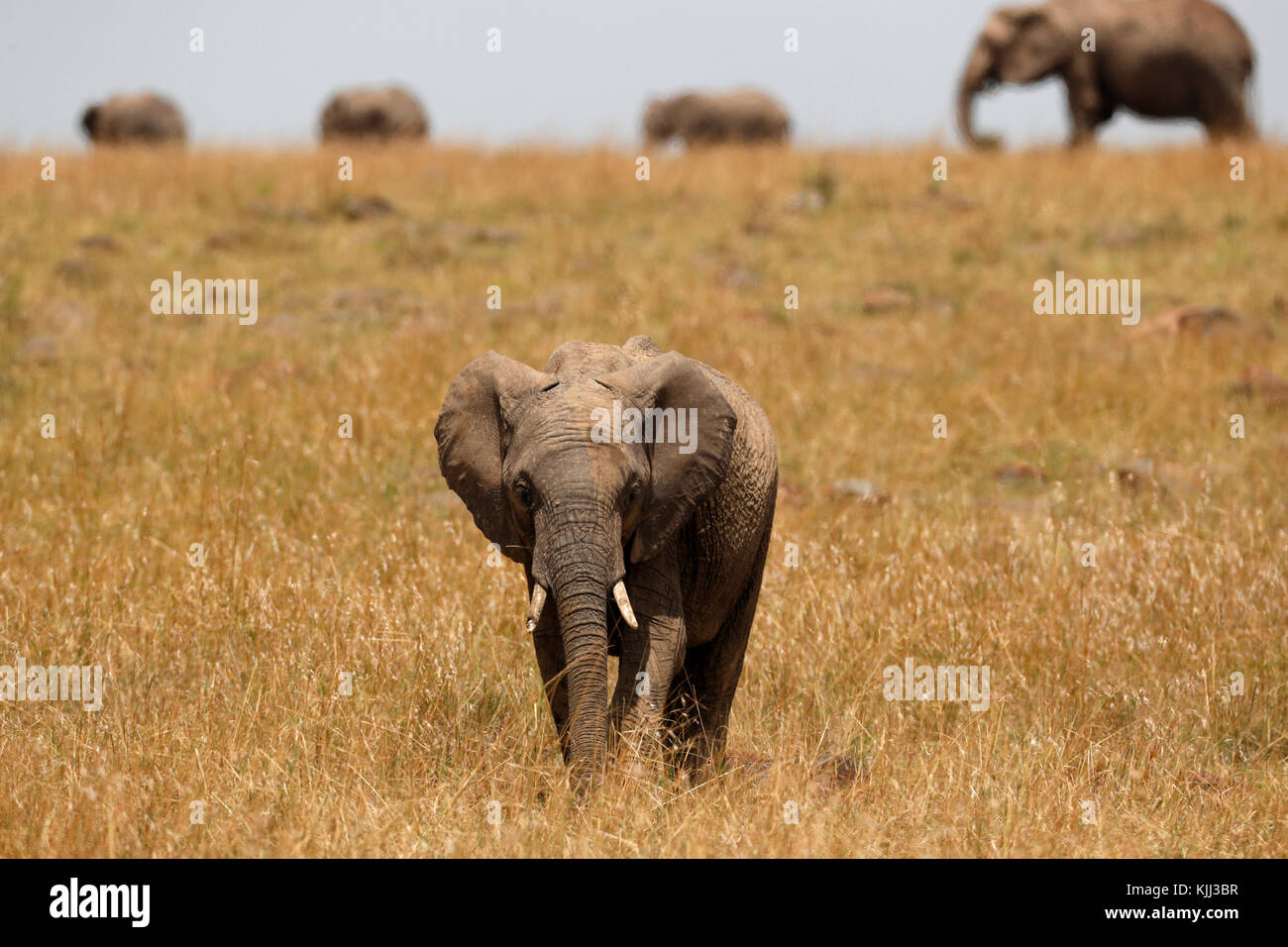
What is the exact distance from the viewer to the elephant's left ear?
5465 mm

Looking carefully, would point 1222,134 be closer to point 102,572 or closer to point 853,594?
point 853,594

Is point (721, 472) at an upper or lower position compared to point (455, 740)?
upper

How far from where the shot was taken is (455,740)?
612 cm

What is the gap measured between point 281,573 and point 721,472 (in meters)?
3.19

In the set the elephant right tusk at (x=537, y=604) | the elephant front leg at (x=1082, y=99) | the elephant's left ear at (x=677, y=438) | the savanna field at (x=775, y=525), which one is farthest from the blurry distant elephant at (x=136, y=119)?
the elephant right tusk at (x=537, y=604)

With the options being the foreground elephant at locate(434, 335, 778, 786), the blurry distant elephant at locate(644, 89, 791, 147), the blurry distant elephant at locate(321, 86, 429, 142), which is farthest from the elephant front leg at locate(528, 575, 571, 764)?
the blurry distant elephant at locate(644, 89, 791, 147)

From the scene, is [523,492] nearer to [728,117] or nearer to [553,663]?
[553,663]

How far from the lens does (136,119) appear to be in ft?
112

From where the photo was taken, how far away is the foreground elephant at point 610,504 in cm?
512

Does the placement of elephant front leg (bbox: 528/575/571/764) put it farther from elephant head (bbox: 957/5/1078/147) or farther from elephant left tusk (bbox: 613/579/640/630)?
elephant head (bbox: 957/5/1078/147)

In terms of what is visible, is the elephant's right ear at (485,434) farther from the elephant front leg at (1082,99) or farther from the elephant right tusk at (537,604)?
the elephant front leg at (1082,99)

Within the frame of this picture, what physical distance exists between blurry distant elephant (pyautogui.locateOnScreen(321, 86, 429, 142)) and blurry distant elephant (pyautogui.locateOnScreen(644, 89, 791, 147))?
6.99m
